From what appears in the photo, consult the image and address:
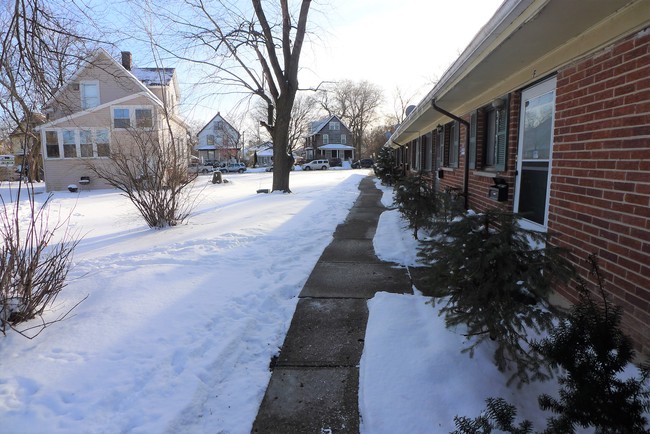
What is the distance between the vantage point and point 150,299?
163 inches

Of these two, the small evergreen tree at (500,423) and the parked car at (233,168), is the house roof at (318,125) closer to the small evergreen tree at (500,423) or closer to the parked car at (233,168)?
the parked car at (233,168)

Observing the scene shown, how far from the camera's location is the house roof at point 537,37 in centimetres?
278

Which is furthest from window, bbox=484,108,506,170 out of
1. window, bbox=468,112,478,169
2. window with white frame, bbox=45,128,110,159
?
window with white frame, bbox=45,128,110,159

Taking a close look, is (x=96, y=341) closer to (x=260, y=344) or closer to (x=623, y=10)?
(x=260, y=344)

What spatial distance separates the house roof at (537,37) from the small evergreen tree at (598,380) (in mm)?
2094

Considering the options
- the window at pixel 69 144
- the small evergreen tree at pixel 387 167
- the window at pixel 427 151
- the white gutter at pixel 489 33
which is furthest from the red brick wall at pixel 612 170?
the window at pixel 69 144

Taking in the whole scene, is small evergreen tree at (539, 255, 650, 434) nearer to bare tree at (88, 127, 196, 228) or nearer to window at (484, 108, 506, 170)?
window at (484, 108, 506, 170)

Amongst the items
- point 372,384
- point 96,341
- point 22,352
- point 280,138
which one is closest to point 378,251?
point 372,384

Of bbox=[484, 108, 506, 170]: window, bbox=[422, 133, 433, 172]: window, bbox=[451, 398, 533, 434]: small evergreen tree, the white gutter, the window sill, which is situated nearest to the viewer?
bbox=[451, 398, 533, 434]: small evergreen tree

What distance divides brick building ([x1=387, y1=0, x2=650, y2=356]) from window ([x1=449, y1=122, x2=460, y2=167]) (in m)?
2.86

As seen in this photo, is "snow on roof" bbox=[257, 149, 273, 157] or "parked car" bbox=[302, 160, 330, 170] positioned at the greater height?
"snow on roof" bbox=[257, 149, 273, 157]

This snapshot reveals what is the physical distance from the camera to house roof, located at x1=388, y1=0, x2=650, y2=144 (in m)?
2.78

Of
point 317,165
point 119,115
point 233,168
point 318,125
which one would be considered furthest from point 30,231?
point 318,125

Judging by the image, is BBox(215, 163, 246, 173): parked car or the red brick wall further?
BBox(215, 163, 246, 173): parked car
